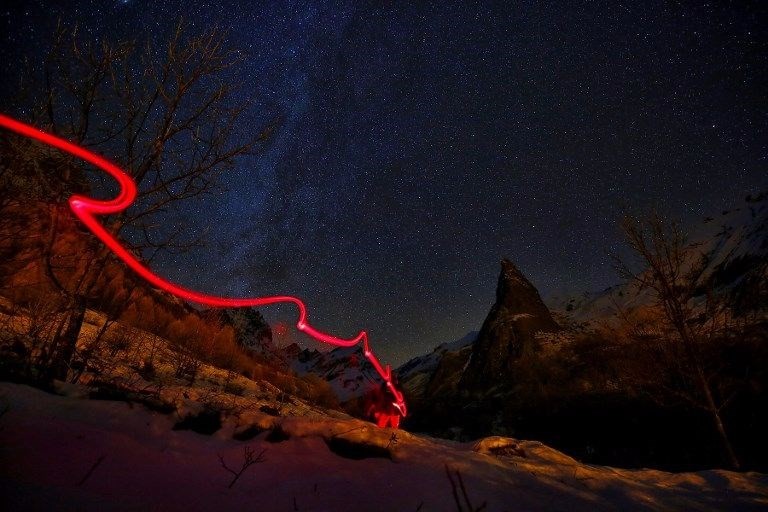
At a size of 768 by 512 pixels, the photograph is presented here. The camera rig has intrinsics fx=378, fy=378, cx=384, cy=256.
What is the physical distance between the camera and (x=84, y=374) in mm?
5246

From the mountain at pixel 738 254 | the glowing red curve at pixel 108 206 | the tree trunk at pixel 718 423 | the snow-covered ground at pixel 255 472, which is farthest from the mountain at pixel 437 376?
the snow-covered ground at pixel 255 472

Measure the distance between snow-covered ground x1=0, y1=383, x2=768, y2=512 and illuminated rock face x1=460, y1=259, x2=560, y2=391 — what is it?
29.5 meters

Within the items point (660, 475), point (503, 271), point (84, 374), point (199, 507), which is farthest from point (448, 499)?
point (503, 271)

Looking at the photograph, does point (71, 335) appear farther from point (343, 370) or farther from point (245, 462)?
point (343, 370)

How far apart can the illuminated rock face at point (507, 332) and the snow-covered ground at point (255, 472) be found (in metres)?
29.5

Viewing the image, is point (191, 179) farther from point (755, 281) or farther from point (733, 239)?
point (733, 239)

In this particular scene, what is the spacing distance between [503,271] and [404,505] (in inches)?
1673

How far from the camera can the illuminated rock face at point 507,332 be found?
32250 millimetres

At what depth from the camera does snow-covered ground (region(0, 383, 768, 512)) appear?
192cm

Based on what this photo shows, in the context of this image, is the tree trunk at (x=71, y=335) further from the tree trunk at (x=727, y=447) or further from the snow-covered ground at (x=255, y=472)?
the tree trunk at (x=727, y=447)

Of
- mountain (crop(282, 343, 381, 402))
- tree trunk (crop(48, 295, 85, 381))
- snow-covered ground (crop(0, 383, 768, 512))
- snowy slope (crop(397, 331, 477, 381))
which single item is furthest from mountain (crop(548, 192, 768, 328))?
mountain (crop(282, 343, 381, 402))

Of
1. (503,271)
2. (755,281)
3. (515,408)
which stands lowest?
(515,408)

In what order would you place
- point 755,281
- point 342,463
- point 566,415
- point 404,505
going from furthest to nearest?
1. point 566,415
2. point 755,281
3. point 342,463
4. point 404,505

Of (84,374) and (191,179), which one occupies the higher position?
(191,179)
